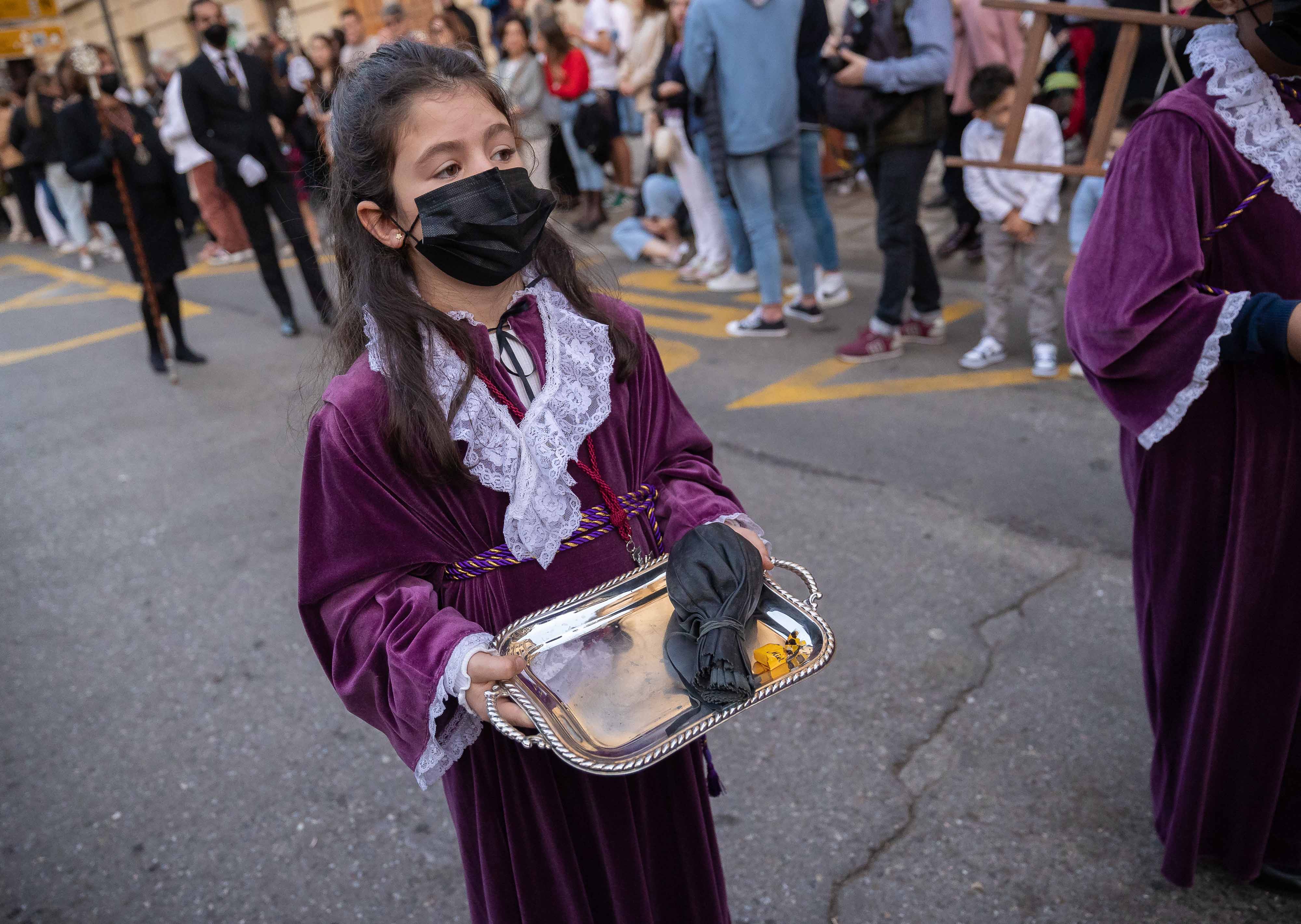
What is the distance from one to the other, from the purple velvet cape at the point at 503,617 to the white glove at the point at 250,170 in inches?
229

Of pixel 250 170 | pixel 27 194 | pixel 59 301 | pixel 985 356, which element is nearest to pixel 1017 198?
pixel 985 356

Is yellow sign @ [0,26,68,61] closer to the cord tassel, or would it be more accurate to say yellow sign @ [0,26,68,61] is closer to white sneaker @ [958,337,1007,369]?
white sneaker @ [958,337,1007,369]

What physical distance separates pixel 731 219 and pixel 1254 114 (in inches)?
197

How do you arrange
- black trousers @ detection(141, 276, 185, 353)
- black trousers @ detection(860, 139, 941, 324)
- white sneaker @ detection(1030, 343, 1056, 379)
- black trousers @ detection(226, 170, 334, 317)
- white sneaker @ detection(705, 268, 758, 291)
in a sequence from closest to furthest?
1. white sneaker @ detection(1030, 343, 1056, 379)
2. black trousers @ detection(860, 139, 941, 324)
3. black trousers @ detection(141, 276, 185, 353)
4. black trousers @ detection(226, 170, 334, 317)
5. white sneaker @ detection(705, 268, 758, 291)

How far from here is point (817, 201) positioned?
6148mm

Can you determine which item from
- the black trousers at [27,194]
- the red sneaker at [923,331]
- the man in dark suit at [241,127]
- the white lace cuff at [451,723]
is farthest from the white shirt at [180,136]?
the black trousers at [27,194]

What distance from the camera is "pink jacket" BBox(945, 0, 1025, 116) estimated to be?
6.00 m

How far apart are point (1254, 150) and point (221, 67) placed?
6.63 metres

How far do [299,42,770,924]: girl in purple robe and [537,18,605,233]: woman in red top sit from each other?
7787mm

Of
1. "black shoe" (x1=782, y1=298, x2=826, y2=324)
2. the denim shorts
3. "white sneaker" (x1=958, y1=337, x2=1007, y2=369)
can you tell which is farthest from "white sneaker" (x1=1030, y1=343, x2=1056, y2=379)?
the denim shorts

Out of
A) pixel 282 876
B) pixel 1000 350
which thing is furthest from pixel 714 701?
pixel 1000 350

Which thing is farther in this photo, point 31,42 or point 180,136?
point 31,42

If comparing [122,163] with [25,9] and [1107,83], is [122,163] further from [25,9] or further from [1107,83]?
[25,9]

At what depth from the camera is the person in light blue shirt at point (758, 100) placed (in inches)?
213
